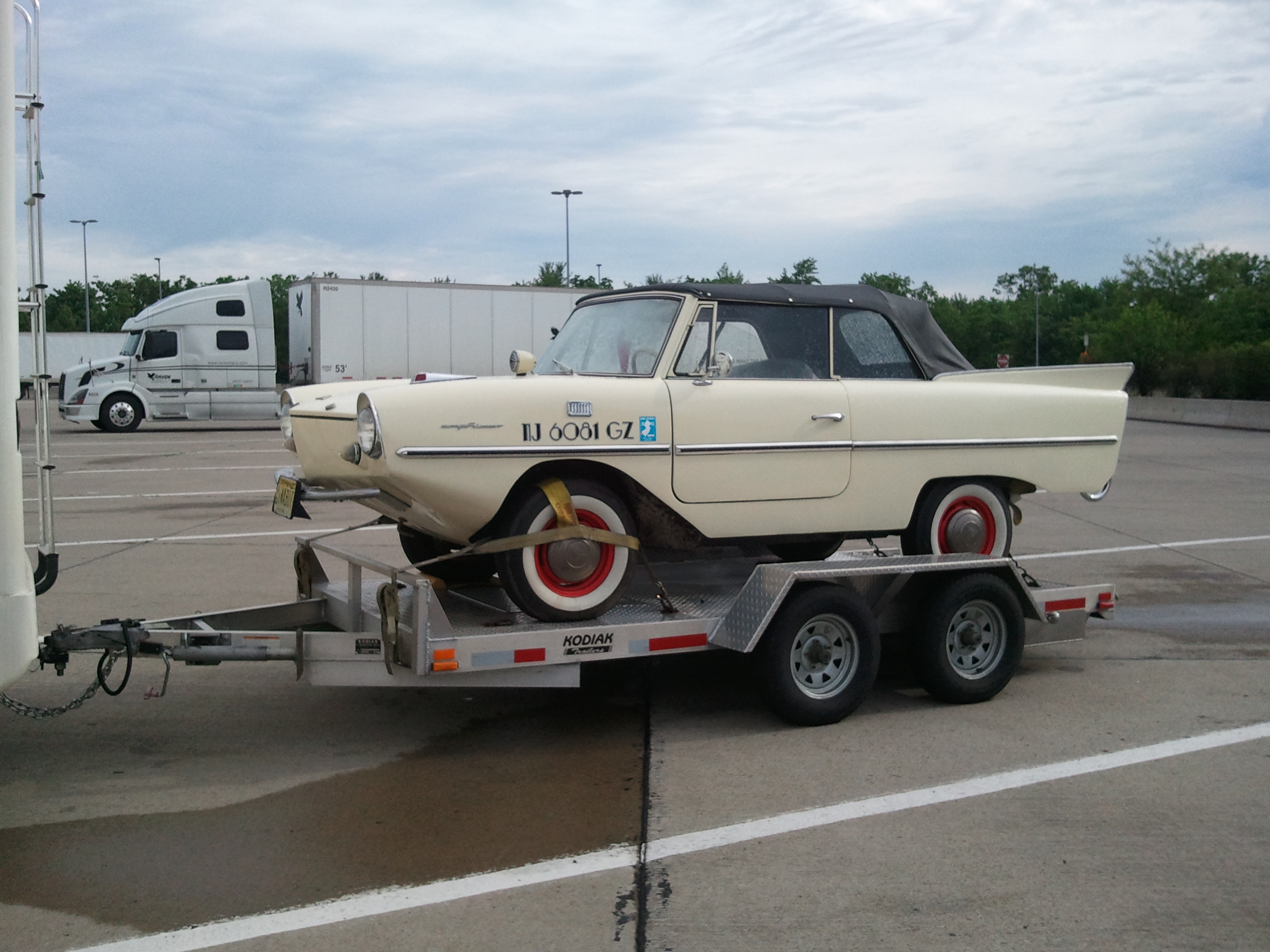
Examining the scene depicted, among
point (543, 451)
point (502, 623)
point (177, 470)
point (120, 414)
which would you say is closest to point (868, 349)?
point (543, 451)

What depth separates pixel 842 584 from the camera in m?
5.57

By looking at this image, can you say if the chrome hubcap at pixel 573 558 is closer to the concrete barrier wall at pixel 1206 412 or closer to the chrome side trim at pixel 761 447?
the chrome side trim at pixel 761 447

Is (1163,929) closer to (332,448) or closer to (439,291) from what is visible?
(332,448)

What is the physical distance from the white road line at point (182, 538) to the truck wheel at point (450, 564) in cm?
366

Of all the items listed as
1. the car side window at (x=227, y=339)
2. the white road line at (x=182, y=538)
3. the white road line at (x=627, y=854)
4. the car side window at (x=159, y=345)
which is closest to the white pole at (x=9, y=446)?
the white road line at (x=627, y=854)

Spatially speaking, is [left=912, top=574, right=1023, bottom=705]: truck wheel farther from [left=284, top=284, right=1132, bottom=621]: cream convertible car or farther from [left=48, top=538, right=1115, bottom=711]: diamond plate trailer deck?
[left=284, top=284, right=1132, bottom=621]: cream convertible car

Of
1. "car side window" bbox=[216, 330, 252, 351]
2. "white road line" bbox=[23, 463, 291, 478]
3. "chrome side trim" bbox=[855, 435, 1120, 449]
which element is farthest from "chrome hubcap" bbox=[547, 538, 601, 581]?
"car side window" bbox=[216, 330, 252, 351]

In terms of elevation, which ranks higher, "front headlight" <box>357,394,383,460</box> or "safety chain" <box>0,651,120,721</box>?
"front headlight" <box>357,394,383,460</box>

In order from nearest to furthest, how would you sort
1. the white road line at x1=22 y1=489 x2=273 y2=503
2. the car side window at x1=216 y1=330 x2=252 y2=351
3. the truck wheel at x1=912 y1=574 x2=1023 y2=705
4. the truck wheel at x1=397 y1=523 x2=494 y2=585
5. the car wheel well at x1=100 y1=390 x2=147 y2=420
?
the truck wheel at x1=912 y1=574 x2=1023 y2=705 → the truck wheel at x1=397 y1=523 x2=494 y2=585 → the white road line at x1=22 y1=489 x2=273 y2=503 → the car wheel well at x1=100 y1=390 x2=147 y2=420 → the car side window at x1=216 y1=330 x2=252 y2=351

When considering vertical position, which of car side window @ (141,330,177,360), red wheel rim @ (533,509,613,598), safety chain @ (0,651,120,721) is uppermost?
car side window @ (141,330,177,360)

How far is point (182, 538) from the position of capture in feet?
36.5

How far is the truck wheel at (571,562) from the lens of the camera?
5.16 meters

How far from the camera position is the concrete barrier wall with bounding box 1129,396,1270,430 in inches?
1169

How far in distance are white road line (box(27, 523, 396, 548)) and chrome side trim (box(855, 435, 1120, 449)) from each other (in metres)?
5.52
